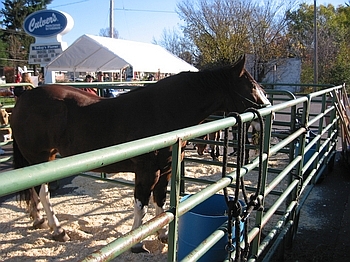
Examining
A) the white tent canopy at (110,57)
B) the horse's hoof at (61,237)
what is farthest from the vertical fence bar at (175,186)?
the white tent canopy at (110,57)

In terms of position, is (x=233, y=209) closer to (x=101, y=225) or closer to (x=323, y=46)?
(x=101, y=225)

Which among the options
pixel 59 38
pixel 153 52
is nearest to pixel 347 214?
pixel 153 52

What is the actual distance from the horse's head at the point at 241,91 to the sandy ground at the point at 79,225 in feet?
5.14

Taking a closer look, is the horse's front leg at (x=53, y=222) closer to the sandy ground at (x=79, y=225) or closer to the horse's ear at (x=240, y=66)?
the sandy ground at (x=79, y=225)

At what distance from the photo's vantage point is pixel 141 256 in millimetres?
3240

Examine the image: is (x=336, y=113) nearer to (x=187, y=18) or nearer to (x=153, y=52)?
(x=153, y=52)

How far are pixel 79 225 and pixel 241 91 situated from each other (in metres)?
2.30

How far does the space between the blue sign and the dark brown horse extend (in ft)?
46.6

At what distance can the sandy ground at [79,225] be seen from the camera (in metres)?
3.27

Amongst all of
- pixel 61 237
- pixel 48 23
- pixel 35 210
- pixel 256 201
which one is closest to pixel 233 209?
pixel 256 201

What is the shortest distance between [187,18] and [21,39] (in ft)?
81.0

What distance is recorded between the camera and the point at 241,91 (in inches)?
126

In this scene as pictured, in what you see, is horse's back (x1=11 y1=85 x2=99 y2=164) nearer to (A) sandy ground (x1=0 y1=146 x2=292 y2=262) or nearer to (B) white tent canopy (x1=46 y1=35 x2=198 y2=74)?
(A) sandy ground (x1=0 y1=146 x2=292 y2=262)

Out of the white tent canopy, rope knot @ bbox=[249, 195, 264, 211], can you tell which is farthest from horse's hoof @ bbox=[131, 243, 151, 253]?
the white tent canopy
